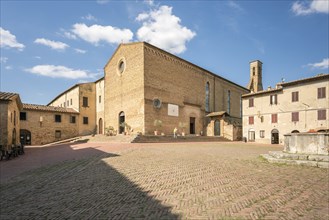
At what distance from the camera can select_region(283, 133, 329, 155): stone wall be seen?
9.82m

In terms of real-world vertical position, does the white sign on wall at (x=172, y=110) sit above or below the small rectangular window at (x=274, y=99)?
below

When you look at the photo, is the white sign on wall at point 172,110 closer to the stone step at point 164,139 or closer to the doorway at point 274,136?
the stone step at point 164,139

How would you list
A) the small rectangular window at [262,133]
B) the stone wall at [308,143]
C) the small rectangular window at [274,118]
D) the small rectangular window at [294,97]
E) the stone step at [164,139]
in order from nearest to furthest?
the stone wall at [308,143]
the stone step at [164,139]
the small rectangular window at [294,97]
the small rectangular window at [274,118]
the small rectangular window at [262,133]

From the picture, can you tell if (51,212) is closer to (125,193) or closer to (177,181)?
(125,193)

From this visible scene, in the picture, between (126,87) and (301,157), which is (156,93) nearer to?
(126,87)

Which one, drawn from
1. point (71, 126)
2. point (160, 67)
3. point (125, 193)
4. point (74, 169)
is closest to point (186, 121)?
point (160, 67)

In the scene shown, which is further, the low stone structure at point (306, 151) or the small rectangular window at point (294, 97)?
the small rectangular window at point (294, 97)

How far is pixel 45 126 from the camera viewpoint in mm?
29266

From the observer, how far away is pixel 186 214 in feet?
13.9

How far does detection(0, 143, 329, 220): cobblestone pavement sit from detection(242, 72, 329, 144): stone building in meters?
17.3

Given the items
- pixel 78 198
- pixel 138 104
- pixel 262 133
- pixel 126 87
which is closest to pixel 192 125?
pixel 262 133

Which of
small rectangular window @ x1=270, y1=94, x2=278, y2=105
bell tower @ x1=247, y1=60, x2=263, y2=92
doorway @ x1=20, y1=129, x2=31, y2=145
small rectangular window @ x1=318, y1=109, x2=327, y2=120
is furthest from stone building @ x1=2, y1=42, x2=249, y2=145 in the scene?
bell tower @ x1=247, y1=60, x2=263, y2=92

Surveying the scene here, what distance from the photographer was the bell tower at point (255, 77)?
4862 cm

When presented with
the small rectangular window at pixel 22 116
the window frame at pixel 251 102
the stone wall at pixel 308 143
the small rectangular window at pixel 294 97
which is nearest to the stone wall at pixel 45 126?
the small rectangular window at pixel 22 116
